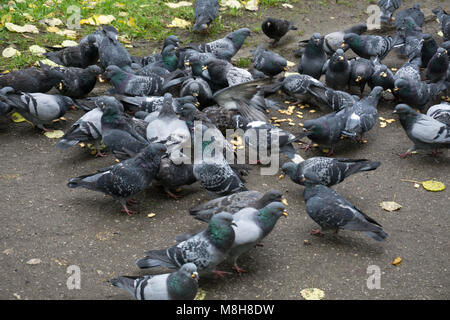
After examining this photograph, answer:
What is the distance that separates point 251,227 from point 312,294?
784 mm

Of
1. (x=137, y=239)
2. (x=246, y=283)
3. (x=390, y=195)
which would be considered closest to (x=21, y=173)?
(x=137, y=239)

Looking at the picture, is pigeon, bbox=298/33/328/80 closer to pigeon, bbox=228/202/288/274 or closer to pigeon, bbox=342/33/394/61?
pigeon, bbox=342/33/394/61

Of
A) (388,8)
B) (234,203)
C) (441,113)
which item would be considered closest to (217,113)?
(234,203)

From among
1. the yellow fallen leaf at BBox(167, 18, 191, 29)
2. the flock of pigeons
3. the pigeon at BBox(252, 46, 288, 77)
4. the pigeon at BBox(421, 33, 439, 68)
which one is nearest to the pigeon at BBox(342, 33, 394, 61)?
the flock of pigeons

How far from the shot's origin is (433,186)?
6.09 meters

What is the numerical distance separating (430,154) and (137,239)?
4069 mm

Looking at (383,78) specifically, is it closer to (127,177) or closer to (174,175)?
(174,175)

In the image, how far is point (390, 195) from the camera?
19.7 ft

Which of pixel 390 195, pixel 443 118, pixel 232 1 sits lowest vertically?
pixel 390 195

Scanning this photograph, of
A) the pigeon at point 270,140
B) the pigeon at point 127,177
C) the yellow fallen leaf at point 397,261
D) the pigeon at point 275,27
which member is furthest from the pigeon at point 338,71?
the yellow fallen leaf at point 397,261

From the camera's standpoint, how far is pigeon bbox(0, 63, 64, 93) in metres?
7.19

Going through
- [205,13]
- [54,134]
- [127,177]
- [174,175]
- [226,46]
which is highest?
[205,13]

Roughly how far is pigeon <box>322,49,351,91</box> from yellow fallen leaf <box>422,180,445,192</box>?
2464mm

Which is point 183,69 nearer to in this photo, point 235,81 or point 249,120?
point 235,81
